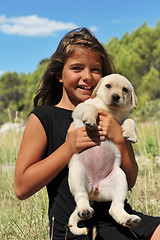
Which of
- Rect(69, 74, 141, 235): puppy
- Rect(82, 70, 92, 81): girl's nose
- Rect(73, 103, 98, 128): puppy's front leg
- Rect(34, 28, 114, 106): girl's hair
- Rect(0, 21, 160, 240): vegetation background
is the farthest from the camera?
Rect(0, 21, 160, 240): vegetation background

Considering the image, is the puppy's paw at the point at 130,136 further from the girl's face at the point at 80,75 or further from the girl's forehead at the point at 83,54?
the girl's forehead at the point at 83,54

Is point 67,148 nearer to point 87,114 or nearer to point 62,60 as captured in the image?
point 87,114

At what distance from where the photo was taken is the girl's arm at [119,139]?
6.39ft

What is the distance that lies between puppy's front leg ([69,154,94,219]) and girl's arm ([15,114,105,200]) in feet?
0.26

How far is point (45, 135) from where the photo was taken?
211 centimetres

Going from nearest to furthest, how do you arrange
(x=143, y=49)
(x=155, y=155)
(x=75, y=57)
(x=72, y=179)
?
(x=72, y=179) < (x=75, y=57) < (x=155, y=155) < (x=143, y=49)

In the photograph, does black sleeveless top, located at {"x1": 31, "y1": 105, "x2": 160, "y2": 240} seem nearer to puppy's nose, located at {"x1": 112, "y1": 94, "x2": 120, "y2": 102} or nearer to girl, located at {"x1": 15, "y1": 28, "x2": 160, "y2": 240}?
girl, located at {"x1": 15, "y1": 28, "x2": 160, "y2": 240}

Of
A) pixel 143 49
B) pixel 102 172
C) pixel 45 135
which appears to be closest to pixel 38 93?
pixel 45 135

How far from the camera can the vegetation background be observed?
9.43 feet

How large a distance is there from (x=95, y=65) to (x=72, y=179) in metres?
1.08

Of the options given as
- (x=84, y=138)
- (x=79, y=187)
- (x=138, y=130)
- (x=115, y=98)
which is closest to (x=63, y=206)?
(x=79, y=187)

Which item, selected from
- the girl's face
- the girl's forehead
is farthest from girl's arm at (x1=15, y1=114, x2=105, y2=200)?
the girl's forehead

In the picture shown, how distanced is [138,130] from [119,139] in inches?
84.1

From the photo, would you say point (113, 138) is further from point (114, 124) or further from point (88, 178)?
point (88, 178)
